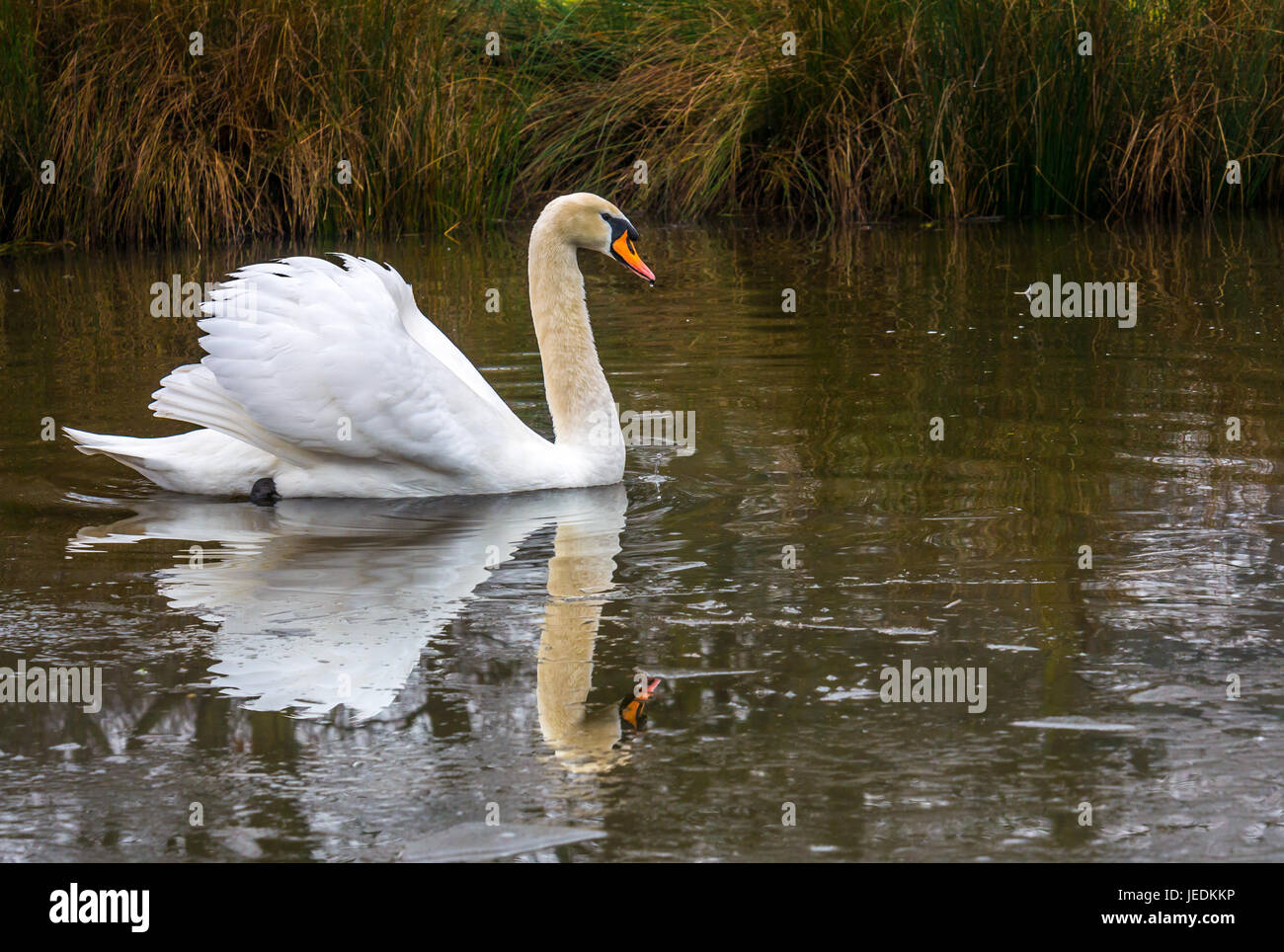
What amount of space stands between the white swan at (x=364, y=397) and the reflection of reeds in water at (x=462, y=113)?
307 inches

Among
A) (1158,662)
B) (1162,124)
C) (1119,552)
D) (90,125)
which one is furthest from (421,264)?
(1158,662)

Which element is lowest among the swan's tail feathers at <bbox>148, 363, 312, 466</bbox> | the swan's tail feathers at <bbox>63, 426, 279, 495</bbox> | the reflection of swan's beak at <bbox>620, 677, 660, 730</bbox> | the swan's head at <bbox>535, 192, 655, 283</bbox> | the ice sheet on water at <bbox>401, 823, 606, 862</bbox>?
the ice sheet on water at <bbox>401, 823, 606, 862</bbox>

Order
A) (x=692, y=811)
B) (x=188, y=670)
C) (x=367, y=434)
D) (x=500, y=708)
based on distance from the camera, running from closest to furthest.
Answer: (x=692, y=811), (x=500, y=708), (x=188, y=670), (x=367, y=434)

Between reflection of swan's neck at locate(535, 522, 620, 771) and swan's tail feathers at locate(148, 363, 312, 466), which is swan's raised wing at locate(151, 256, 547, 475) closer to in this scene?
swan's tail feathers at locate(148, 363, 312, 466)

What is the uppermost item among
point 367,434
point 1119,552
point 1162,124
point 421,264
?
point 1162,124

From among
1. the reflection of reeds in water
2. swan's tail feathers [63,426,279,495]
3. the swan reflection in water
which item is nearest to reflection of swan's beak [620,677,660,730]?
the swan reflection in water

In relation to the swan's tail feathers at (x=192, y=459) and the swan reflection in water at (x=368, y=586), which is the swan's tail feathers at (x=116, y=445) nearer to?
the swan's tail feathers at (x=192, y=459)

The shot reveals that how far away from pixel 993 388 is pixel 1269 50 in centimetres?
765

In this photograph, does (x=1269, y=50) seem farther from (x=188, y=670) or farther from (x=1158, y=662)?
(x=188, y=670)

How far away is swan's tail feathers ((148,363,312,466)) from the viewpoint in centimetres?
662

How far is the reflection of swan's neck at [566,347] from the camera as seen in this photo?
6.96m

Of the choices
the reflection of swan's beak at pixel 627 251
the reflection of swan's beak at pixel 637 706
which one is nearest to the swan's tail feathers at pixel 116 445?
the reflection of swan's beak at pixel 627 251

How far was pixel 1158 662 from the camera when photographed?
15.0 ft

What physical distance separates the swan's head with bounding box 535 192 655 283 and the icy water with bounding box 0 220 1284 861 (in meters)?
0.86
